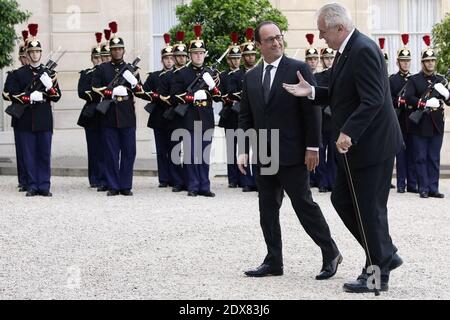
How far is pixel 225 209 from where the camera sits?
42.7 feet

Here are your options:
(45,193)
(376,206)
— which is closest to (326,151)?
(45,193)

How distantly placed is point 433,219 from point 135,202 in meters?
3.51

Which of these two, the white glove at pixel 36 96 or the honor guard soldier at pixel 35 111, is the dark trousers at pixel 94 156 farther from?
the white glove at pixel 36 96

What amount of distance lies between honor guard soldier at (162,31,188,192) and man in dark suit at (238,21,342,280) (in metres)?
6.83

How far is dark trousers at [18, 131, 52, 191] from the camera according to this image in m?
14.8

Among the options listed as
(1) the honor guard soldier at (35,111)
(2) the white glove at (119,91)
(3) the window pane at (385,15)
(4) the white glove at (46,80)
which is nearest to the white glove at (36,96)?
(1) the honor guard soldier at (35,111)

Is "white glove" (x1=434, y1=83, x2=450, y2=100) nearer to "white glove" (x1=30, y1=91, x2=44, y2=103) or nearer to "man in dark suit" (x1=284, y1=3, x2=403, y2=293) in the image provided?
"white glove" (x1=30, y1=91, x2=44, y2=103)

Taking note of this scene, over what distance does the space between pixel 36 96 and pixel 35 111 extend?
0.19m

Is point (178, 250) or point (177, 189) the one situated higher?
point (178, 250)

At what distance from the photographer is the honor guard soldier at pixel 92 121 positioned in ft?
51.2

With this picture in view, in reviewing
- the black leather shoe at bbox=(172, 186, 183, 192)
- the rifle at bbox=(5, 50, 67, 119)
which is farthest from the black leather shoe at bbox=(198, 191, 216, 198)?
the rifle at bbox=(5, 50, 67, 119)

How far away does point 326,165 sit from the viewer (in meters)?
15.8

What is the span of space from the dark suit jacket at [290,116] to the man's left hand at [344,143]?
70cm

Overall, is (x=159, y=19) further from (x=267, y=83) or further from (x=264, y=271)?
→ (x=264, y=271)
